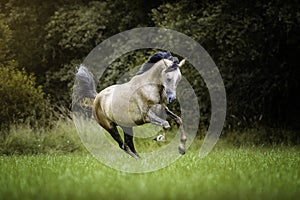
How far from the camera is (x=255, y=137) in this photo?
715 inches

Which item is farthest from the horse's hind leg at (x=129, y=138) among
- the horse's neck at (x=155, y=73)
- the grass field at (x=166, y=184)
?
the grass field at (x=166, y=184)

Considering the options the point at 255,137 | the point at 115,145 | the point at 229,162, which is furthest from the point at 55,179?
the point at 255,137

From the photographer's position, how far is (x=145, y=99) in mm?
10125

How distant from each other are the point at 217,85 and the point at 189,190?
13.0 metres

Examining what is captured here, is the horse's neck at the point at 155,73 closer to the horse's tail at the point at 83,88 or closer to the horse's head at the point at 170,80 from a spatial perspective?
the horse's head at the point at 170,80

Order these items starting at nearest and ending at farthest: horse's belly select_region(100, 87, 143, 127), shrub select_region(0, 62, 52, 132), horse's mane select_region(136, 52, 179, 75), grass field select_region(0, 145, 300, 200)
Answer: grass field select_region(0, 145, 300, 200) → horse's mane select_region(136, 52, 179, 75) → horse's belly select_region(100, 87, 143, 127) → shrub select_region(0, 62, 52, 132)

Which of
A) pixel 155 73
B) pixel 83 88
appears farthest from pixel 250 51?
pixel 155 73

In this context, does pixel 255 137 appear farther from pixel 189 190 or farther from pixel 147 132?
pixel 189 190

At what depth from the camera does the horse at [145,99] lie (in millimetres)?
9594

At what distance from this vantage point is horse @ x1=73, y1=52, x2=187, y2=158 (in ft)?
31.5

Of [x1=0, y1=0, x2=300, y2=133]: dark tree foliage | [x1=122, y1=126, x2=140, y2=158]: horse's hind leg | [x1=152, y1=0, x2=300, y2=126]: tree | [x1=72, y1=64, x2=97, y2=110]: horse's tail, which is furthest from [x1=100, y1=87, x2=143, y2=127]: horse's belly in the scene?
[x1=152, y1=0, x2=300, y2=126]: tree

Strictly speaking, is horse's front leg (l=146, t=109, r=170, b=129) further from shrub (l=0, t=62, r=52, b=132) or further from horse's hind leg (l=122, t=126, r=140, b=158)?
shrub (l=0, t=62, r=52, b=132)

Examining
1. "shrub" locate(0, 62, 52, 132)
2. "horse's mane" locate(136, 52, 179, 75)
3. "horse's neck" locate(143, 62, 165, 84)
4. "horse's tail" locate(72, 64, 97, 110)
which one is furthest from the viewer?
"shrub" locate(0, 62, 52, 132)

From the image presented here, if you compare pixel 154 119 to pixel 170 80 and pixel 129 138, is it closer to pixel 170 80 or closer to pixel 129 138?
pixel 170 80
